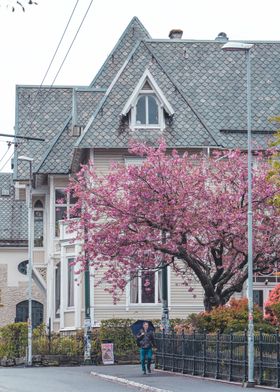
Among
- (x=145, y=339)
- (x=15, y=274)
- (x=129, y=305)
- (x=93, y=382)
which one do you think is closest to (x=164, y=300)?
(x=129, y=305)

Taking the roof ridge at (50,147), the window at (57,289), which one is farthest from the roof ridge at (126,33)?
the window at (57,289)

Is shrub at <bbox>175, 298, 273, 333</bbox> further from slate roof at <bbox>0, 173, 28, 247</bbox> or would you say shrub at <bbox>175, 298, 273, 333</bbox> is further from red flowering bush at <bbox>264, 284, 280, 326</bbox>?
slate roof at <bbox>0, 173, 28, 247</bbox>

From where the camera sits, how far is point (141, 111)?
4412 centimetres

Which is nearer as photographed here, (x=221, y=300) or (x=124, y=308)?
(x=221, y=300)

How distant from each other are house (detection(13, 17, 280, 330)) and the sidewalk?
32.4 ft

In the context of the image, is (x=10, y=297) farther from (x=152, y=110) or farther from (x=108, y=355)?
(x=108, y=355)

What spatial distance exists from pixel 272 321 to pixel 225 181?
510cm

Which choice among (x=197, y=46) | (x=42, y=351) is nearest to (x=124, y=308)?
(x=42, y=351)

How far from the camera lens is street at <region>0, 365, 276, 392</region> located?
26406 millimetres

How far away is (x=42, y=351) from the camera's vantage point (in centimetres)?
4366

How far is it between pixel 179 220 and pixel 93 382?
582 cm

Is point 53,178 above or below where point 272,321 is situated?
above

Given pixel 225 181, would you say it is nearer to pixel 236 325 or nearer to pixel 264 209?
pixel 264 209

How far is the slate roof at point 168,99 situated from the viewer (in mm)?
44219
